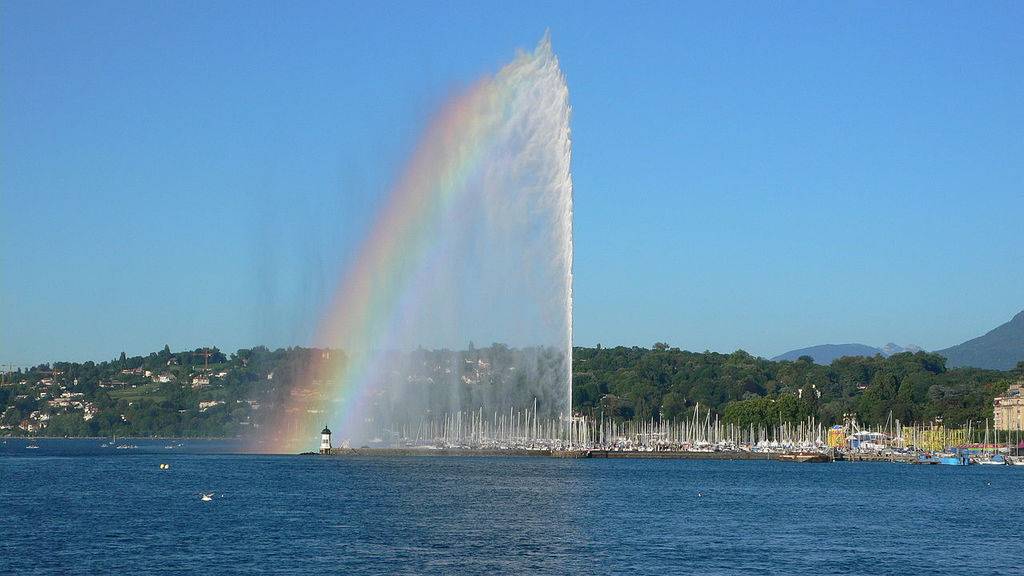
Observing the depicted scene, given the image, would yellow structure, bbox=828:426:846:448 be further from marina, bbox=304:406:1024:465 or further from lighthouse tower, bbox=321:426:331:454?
lighthouse tower, bbox=321:426:331:454

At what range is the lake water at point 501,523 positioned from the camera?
42.4 metres

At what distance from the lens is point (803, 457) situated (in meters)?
135

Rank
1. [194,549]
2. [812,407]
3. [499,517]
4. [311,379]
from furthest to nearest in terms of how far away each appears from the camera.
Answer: [812,407]
[311,379]
[499,517]
[194,549]

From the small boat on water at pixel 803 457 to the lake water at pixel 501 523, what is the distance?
3608cm

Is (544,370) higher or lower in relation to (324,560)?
higher

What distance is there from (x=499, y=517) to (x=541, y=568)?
638 inches

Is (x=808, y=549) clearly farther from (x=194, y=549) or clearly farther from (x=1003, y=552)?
(x=194, y=549)

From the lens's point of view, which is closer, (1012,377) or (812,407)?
(812,407)

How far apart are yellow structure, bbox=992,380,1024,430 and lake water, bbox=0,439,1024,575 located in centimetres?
6634

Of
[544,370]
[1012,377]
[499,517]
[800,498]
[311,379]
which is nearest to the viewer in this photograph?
[499,517]

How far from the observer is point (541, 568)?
40812 millimetres

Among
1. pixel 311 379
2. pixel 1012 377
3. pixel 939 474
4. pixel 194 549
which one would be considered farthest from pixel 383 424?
pixel 1012 377

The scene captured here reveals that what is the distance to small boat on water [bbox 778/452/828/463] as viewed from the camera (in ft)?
438

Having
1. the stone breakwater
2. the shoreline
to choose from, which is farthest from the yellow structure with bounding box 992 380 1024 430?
the stone breakwater
